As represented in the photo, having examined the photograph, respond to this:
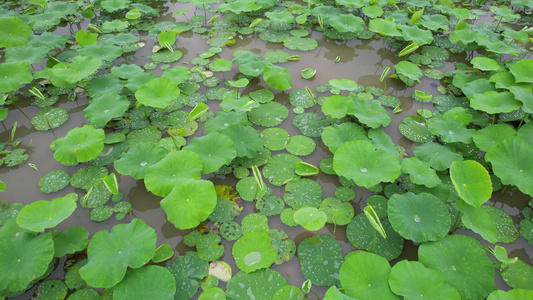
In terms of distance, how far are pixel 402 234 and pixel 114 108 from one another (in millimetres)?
3151

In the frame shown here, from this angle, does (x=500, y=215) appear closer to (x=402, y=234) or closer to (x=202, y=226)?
(x=402, y=234)

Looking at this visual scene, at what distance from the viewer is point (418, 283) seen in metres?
2.10

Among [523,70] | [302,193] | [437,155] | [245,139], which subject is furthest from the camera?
[523,70]

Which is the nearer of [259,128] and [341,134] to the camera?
[341,134]

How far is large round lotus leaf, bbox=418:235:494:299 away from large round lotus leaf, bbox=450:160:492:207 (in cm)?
35

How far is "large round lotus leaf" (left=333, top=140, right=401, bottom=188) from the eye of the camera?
268 cm

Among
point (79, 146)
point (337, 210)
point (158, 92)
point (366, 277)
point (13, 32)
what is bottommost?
point (337, 210)

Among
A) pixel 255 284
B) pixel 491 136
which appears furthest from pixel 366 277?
pixel 491 136

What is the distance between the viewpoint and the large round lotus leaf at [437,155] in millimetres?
2982

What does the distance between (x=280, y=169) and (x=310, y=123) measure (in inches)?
32.1

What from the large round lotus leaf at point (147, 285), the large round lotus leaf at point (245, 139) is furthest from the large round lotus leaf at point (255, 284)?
the large round lotus leaf at point (245, 139)

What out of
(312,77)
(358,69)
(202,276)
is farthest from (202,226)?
(358,69)

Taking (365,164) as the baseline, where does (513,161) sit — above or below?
above

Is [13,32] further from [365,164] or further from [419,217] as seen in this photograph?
[419,217]
